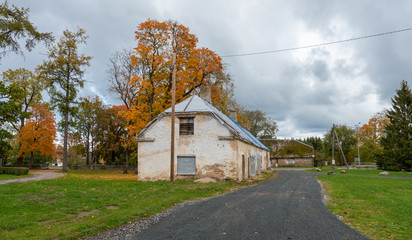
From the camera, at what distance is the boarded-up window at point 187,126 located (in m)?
20.0

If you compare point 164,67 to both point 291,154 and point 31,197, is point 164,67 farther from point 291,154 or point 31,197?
point 291,154

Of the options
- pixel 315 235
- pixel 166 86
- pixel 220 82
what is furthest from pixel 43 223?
pixel 220 82

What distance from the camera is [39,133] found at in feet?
127

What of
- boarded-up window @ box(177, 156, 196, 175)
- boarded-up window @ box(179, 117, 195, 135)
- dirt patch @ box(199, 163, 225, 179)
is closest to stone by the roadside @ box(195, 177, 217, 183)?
dirt patch @ box(199, 163, 225, 179)

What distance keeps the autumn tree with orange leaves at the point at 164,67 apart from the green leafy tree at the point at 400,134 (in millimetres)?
24563

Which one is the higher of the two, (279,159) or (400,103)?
(400,103)

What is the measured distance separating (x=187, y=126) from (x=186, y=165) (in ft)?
9.58

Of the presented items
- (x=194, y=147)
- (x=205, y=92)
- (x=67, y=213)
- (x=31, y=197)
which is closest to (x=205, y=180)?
(x=194, y=147)

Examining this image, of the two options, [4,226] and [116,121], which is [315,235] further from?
[116,121]

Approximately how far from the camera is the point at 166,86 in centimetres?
2858

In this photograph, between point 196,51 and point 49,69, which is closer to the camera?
point 196,51

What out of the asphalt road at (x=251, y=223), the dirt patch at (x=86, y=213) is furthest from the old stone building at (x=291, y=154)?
the dirt patch at (x=86, y=213)

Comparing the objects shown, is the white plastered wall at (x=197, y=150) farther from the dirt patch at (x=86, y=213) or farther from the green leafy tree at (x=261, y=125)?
the green leafy tree at (x=261, y=125)

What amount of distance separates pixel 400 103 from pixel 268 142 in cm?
3071
